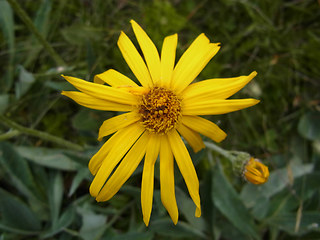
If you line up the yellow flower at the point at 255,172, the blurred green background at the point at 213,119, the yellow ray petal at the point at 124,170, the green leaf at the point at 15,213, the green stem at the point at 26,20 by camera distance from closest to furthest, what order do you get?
the yellow ray petal at the point at 124,170 < the yellow flower at the point at 255,172 < the green stem at the point at 26,20 < the blurred green background at the point at 213,119 < the green leaf at the point at 15,213

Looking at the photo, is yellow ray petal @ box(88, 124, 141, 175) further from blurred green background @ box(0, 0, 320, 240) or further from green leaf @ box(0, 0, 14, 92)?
green leaf @ box(0, 0, 14, 92)

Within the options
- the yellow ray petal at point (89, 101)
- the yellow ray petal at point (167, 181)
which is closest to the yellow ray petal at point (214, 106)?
the yellow ray petal at point (167, 181)

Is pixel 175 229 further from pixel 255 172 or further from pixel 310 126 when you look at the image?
pixel 310 126

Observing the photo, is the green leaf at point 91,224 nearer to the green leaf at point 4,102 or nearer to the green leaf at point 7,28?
the green leaf at point 4,102


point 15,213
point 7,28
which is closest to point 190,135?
point 15,213

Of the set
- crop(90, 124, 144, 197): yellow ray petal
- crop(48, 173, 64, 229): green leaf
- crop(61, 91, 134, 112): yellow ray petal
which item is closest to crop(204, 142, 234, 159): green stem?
crop(90, 124, 144, 197): yellow ray petal

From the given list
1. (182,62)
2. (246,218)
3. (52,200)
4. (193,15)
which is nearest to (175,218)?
(182,62)
